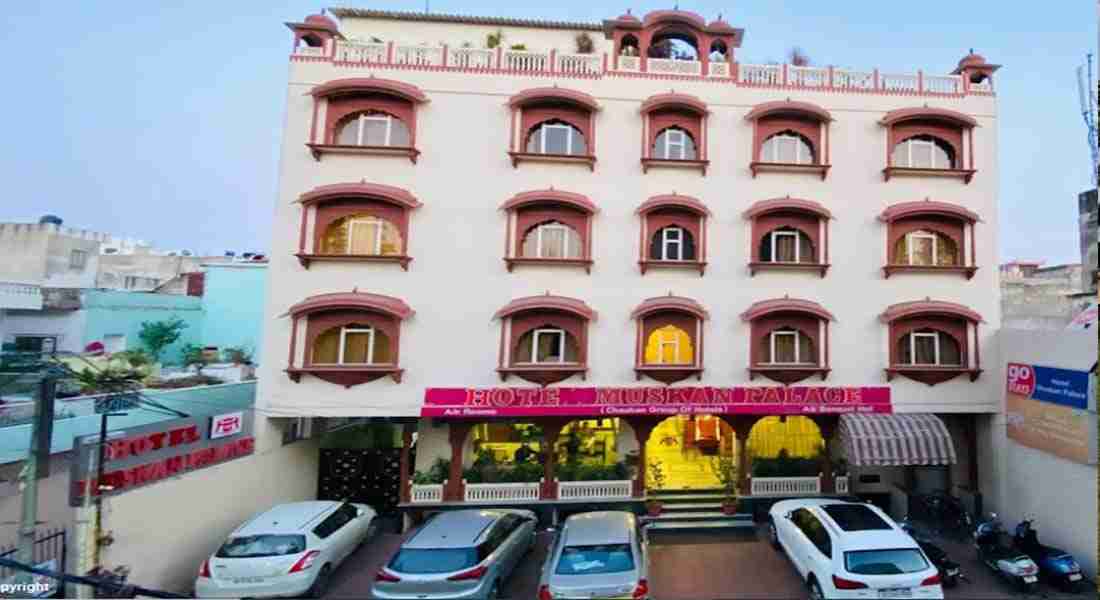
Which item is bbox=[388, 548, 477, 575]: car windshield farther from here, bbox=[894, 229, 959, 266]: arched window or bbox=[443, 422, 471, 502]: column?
bbox=[894, 229, 959, 266]: arched window

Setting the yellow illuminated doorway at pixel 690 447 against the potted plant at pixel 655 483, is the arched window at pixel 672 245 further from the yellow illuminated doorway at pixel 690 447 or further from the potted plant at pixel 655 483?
the potted plant at pixel 655 483

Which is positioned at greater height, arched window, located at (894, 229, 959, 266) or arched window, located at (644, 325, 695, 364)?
arched window, located at (894, 229, 959, 266)

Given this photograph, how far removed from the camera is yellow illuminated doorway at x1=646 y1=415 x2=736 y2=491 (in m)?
16.1

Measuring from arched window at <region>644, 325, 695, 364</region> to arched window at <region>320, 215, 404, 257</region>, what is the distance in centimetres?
777

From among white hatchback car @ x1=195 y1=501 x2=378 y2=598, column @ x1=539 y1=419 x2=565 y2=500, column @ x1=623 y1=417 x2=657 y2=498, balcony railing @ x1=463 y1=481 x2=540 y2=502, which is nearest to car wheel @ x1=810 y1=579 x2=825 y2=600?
column @ x1=623 y1=417 x2=657 y2=498

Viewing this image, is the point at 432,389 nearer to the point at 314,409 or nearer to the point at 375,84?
the point at 314,409

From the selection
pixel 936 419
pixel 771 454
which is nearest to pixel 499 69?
pixel 771 454

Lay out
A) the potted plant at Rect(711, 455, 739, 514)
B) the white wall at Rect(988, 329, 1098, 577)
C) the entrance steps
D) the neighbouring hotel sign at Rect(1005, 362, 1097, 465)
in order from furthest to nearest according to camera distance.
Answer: the potted plant at Rect(711, 455, 739, 514) → the entrance steps → the neighbouring hotel sign at Rect(1005, 362, 1097, 465) → the white wall at Rect(988, 329, 1098, 577)

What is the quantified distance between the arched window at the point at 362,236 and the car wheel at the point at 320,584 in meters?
7.93

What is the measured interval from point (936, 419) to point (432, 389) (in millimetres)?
13854

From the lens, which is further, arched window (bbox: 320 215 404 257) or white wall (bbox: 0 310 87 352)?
white wall (bbox: 0 310 87 352)

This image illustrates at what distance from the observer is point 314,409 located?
14.1 meters

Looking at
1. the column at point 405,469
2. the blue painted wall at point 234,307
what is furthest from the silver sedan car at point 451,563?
the blue painted wall at point 234,307

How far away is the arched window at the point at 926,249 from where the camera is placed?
50.5 feet
